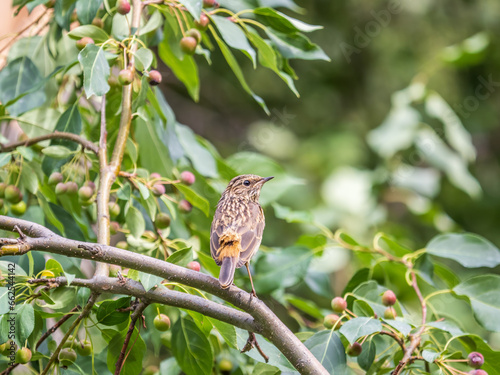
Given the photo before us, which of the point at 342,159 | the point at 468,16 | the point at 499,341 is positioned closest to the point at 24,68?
the point at 499,341

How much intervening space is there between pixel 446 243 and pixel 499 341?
2531 millimetres

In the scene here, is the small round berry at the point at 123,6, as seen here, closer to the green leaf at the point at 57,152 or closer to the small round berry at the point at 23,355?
the green leaf at the point at 57,152

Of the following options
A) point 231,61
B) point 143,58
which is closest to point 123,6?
point 143,58

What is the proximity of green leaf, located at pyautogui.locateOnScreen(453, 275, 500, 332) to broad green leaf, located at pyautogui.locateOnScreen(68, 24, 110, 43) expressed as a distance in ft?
5.57

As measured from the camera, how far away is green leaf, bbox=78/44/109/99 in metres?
1.99

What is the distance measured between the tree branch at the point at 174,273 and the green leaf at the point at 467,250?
110cm

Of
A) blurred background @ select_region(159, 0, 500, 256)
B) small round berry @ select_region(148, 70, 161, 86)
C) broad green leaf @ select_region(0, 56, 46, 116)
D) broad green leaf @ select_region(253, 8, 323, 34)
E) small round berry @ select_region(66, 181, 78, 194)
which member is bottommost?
blurred background @ select_region(159, 0, 500, 256)

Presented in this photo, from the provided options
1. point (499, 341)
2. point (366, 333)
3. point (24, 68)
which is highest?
point (24, 68)

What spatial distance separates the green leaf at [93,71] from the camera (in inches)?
78.5

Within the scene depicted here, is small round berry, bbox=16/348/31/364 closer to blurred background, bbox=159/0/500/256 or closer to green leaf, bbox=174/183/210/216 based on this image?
green leaf, bbox=174/183/210/216

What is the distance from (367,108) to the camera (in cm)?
779

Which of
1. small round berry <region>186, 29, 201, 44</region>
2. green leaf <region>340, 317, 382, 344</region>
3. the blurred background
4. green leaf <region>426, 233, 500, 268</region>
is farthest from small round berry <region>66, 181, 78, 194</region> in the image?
the blurred background

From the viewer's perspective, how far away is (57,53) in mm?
2703

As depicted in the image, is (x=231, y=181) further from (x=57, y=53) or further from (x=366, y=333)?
(x=366, y=333)
